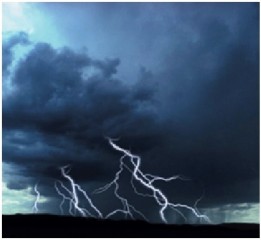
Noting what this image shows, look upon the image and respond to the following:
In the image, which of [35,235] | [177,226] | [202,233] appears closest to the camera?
[35,235]

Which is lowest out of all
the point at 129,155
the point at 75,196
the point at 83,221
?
the point at 83,221

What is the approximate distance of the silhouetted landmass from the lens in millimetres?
8516

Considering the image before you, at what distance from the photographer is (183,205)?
10.1 metres

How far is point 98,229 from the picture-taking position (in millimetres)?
9164

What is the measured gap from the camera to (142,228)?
31.4 ft

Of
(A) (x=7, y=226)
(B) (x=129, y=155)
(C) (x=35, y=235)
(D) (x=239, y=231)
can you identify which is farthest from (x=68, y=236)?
(D) (x=239, y=231)

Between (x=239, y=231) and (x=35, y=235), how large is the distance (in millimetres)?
4765

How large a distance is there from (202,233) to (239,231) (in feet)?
3.20

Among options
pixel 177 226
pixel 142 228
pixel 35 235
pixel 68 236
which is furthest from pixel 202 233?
pixel 35 235

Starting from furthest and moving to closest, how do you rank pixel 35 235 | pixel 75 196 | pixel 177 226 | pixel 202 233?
pixel 75 196
pixel 177 226
pixel 202 233
pixel 35 235

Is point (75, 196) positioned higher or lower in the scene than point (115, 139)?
lower

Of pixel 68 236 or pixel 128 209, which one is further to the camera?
pixel 128 209

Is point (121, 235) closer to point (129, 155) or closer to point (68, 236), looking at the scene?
point (68, 236)

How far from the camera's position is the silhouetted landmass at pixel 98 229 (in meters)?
8.52
